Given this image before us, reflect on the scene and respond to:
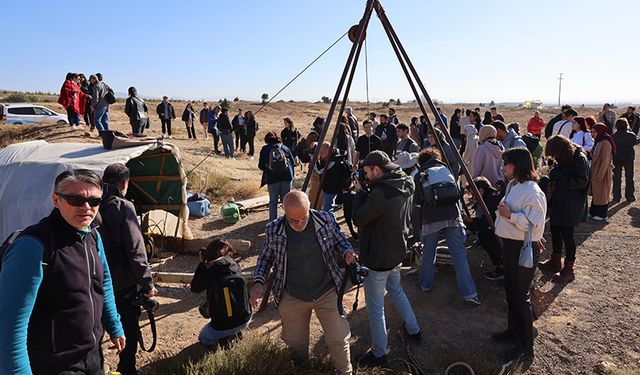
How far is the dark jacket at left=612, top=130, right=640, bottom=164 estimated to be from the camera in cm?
898

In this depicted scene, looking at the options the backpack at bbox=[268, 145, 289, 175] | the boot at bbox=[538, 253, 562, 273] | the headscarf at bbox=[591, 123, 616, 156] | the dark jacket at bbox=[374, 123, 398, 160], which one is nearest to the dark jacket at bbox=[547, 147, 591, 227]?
the boot at bbox=[538, 253, 562, 273]

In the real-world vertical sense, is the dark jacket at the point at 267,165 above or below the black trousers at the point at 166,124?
below

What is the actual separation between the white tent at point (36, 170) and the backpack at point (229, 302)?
320 cm

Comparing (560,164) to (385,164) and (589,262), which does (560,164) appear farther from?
(385,164)

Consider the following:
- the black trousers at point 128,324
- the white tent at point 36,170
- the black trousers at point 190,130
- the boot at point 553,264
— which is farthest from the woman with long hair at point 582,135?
the black trousers at point 190,130

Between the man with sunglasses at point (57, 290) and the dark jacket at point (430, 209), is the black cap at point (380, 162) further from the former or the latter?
the man with sunglasses at point (57, 290)

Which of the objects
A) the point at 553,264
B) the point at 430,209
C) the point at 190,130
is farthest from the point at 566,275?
the point at 190,130

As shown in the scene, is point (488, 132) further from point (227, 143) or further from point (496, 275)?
point (227, 143)

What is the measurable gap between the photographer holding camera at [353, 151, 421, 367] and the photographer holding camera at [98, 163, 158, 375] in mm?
1761

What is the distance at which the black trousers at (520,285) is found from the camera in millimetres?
3957

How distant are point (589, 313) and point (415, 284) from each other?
194 centimetres

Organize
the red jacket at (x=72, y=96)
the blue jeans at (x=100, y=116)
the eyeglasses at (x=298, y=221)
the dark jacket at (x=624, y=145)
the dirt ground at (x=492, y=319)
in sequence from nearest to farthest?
the eyeglasses at (x=298, y=221), the dirt ground at (x=492, y=319), the dark jacket at (x=624, y=145), the blue jeans at (x=100, y=116), the red jacket at (x=72, y=96)

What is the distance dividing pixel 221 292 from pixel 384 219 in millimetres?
1528

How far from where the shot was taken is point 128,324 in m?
3.55
